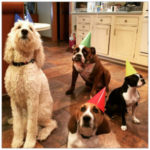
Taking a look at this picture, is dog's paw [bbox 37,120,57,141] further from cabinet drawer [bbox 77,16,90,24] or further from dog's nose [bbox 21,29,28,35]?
cabinet drawer [bbox 77,16,90,24]

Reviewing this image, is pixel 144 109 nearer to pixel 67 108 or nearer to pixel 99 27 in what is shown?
pixel 67 108

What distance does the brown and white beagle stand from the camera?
1.16 metres

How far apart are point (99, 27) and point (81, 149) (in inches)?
137

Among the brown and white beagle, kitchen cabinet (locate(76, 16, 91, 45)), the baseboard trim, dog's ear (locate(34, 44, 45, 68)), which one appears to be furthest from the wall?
the brown and white beagle

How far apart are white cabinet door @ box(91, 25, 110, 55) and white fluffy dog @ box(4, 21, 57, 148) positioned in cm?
294

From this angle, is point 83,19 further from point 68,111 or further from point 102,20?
point 68,111

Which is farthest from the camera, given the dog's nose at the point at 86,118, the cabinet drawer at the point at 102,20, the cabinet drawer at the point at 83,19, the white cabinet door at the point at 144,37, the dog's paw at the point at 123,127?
the cabinet drawer at the point at 83,19

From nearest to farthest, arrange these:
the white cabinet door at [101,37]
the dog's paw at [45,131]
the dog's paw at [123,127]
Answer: the dog's paw at [45,131] < the dog's paw at [123,127] < the white cabinet door at [101,37]

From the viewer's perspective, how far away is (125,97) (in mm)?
1667

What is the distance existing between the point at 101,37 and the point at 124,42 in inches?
26.3

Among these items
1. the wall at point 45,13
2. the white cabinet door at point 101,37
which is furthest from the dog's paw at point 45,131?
the wall at point 45,13

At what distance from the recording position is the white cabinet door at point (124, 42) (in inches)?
142

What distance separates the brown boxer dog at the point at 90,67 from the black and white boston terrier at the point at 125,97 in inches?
18.5

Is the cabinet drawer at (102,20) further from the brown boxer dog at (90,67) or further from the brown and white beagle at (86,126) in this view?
the brown and white beagle at (86,126)
